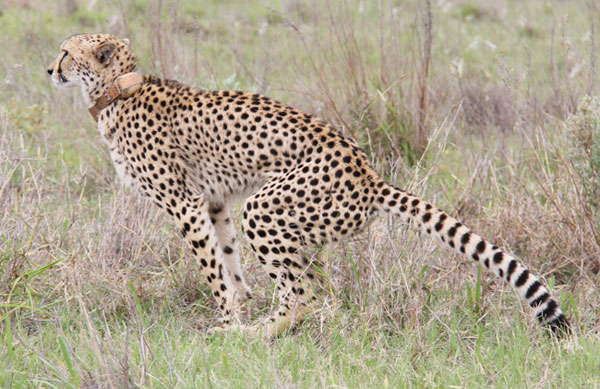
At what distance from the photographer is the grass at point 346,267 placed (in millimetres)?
2975

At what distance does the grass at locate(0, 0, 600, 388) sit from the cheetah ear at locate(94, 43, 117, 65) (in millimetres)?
384

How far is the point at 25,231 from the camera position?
3807 millimetres

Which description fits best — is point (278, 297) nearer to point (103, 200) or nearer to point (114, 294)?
point (114, 294)

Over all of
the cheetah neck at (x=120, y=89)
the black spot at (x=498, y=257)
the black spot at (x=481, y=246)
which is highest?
the cheetah neck at (x=120, y=89)

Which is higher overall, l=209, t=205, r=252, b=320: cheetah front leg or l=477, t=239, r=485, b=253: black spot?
l=477, t=239, r=485, b=253: black spot

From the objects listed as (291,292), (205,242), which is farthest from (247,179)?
(291,292)

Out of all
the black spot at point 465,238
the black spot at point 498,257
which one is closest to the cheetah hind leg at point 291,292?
the black spot at point 465,238

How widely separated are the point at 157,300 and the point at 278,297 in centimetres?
61

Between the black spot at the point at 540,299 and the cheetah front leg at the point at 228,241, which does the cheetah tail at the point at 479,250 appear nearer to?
the black spot at the point at 540,299

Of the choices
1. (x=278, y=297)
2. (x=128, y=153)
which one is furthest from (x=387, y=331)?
(x=128, y=153)

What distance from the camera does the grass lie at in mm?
2975

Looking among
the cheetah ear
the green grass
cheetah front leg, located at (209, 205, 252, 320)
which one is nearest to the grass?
the green grass

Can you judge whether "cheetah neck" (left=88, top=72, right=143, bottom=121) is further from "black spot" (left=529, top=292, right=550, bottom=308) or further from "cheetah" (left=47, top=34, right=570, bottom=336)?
"black spot" (left=529, top=292, right=550, bottom=308)

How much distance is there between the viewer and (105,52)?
3914 millimetres
